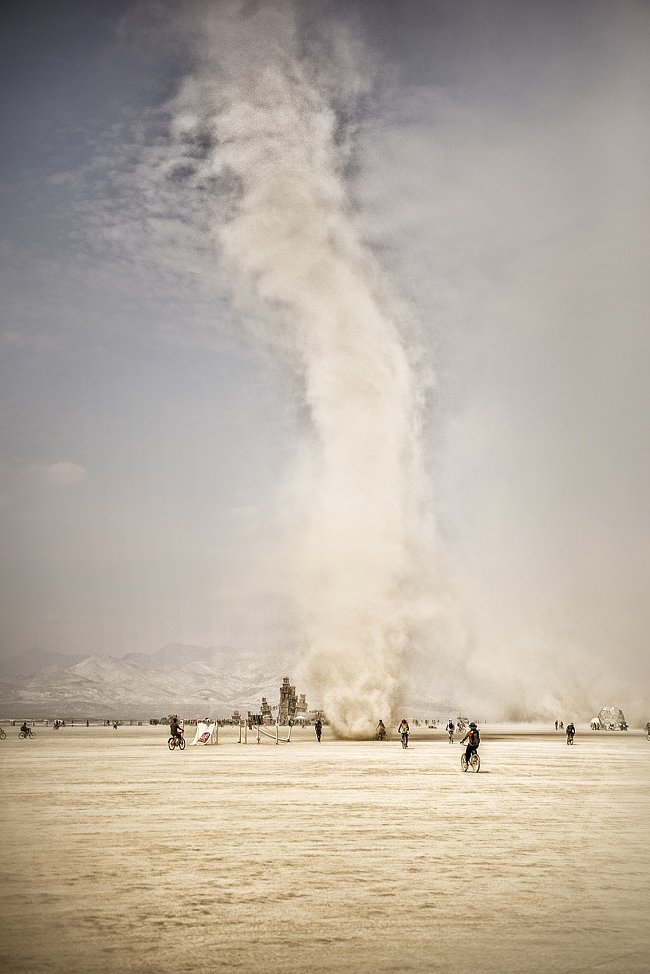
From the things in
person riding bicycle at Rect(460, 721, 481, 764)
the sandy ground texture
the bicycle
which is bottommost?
the sandy ground texture

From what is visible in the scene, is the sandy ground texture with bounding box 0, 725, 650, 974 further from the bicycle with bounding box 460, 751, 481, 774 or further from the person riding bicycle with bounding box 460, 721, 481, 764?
the bicycle with bounding box 460, 751, 481, 774

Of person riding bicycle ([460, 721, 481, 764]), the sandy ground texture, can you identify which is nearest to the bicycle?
person riding bicycle ([460, 721, 481, 764])

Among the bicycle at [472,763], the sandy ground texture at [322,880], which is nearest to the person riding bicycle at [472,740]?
the bicycle at [472,763]

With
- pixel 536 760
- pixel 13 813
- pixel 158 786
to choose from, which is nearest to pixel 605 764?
pixel 536 760

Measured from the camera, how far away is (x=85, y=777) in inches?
1212

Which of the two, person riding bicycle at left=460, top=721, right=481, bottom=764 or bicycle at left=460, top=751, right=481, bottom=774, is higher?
person riding bicycle at left=460, top=721, right=481, bottom=764

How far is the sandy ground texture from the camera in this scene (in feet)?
29.1

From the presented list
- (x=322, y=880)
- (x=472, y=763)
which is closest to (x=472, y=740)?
(x=472, y=763)

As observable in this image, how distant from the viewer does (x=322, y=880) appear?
12.6m

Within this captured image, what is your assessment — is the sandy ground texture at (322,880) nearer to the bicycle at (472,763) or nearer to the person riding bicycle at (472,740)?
the person riding bicycle at (472,740)

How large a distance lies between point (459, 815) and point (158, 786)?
434 inches

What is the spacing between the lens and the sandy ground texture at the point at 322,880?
350 inches

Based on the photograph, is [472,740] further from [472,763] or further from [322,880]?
[322,880]

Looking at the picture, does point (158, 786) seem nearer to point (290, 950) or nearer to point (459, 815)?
point (459, 815)
